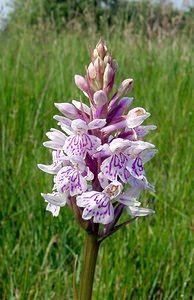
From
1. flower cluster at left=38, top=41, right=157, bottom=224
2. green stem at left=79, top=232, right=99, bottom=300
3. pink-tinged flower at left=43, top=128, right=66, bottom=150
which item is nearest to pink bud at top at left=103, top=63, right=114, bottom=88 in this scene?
flower cluster at left=38, top=41, right=157, bottom=224

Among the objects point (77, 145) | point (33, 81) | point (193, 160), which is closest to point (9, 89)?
point (33, 81)

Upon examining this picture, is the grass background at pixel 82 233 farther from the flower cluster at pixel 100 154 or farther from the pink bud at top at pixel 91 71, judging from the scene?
the pink bud at top at pixel 91 71

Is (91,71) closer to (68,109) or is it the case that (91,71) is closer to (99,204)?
(68,109)

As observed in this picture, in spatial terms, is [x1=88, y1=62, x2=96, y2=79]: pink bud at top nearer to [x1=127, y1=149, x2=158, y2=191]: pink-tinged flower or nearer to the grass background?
[x1=127, y1=149, x2=158, y2=191]: pink-tinged flower

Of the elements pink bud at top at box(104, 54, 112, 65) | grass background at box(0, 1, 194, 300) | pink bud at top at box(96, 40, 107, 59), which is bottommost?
grass background at box(0, 1, 194, 300)

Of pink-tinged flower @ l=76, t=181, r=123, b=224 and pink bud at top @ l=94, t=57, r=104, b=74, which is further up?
pink bud at top @ l=94, t=57, r=104, b=74

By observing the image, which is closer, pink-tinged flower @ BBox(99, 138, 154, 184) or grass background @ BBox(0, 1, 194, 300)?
pink-tinged flower @ BBox(99, 138, 154, 184)
